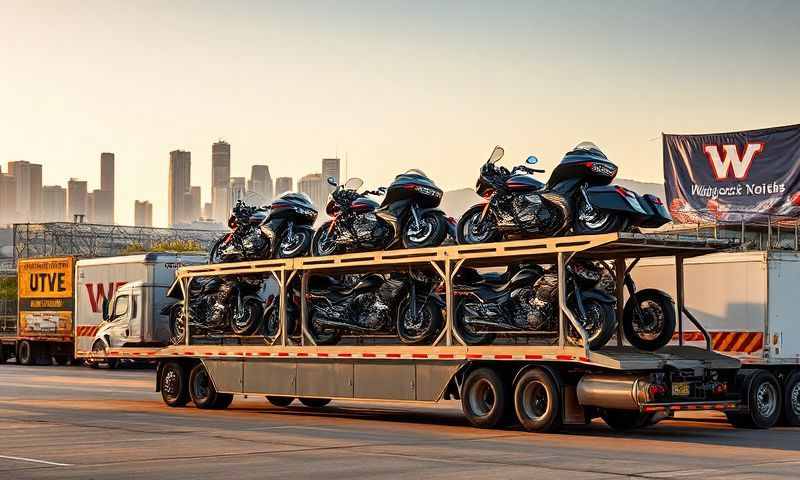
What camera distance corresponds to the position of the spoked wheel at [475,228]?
19.8 meters

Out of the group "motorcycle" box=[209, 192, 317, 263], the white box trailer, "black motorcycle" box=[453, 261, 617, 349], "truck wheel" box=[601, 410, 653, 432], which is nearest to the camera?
"black motorcycle" box=[453, 261, 617, 349]

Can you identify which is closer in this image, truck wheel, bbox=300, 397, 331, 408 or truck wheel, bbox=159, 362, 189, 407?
truck wheel, bbox=159, 362, 189, 407

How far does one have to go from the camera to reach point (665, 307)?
750 inches

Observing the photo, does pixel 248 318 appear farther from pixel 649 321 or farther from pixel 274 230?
pixel 649 321

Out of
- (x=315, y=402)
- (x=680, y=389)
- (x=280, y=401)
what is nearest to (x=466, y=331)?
(x=680, y=389)

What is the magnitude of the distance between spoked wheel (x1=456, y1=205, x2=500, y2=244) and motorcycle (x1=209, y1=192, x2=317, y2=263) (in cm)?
395

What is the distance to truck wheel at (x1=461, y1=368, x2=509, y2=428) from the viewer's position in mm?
18781

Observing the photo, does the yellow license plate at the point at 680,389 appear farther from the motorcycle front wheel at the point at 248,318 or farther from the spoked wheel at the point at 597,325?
the motorcycle front wheel at the point at 248,318

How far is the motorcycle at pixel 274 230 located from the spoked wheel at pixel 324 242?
0.48 metres

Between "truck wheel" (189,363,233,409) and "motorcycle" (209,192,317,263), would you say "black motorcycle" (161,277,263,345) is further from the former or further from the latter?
"truck wheel" (189,363,233,409)

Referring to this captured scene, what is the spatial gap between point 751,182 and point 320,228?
16.5 m

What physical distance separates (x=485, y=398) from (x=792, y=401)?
494 centimetres

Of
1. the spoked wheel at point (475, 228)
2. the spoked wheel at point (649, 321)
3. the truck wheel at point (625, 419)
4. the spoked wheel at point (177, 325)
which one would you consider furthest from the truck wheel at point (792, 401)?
the spoked wheel at point (177, 325)

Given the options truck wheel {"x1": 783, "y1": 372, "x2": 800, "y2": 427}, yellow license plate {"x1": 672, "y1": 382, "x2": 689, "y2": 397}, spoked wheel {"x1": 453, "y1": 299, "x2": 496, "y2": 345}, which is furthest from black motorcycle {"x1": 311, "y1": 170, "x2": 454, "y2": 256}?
truck wheel {"x1": 783, "y1": 372, "x2": 800, "y2": 427}
